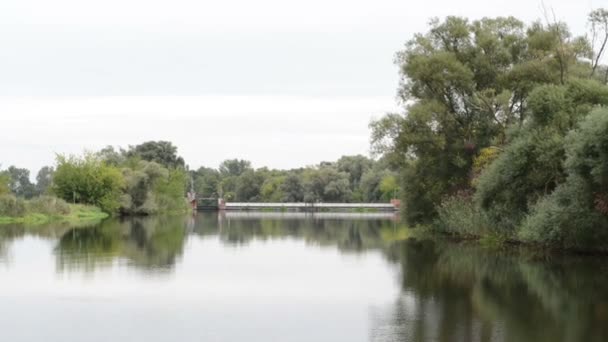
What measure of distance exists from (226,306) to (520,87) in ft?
88.5

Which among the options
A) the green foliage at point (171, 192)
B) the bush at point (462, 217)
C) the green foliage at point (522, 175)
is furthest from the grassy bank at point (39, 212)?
the green foliage at point (522, 175)

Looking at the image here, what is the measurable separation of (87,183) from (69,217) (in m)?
12.7

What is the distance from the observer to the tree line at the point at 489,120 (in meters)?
31.0

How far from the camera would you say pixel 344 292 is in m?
19.8

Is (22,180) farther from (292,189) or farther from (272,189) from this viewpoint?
(292,189)

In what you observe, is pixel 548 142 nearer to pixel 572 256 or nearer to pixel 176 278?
pixel 572 256

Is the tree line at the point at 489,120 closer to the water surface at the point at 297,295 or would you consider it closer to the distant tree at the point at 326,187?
the water surface at the point at 297,295

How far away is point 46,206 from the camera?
222ft

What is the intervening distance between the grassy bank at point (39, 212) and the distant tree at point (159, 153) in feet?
142

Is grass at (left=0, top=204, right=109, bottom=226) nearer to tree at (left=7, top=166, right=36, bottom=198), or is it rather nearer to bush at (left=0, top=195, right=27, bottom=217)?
bush at (left=0, top=195, right=27, bottom=217)

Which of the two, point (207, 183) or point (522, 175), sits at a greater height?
point (207, 183)

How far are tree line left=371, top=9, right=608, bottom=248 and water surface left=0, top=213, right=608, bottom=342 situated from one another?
3.05 metres

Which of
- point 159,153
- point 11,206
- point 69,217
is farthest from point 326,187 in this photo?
point 11,206

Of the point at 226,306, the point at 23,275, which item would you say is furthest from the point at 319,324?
Answer: the point at 23,275
